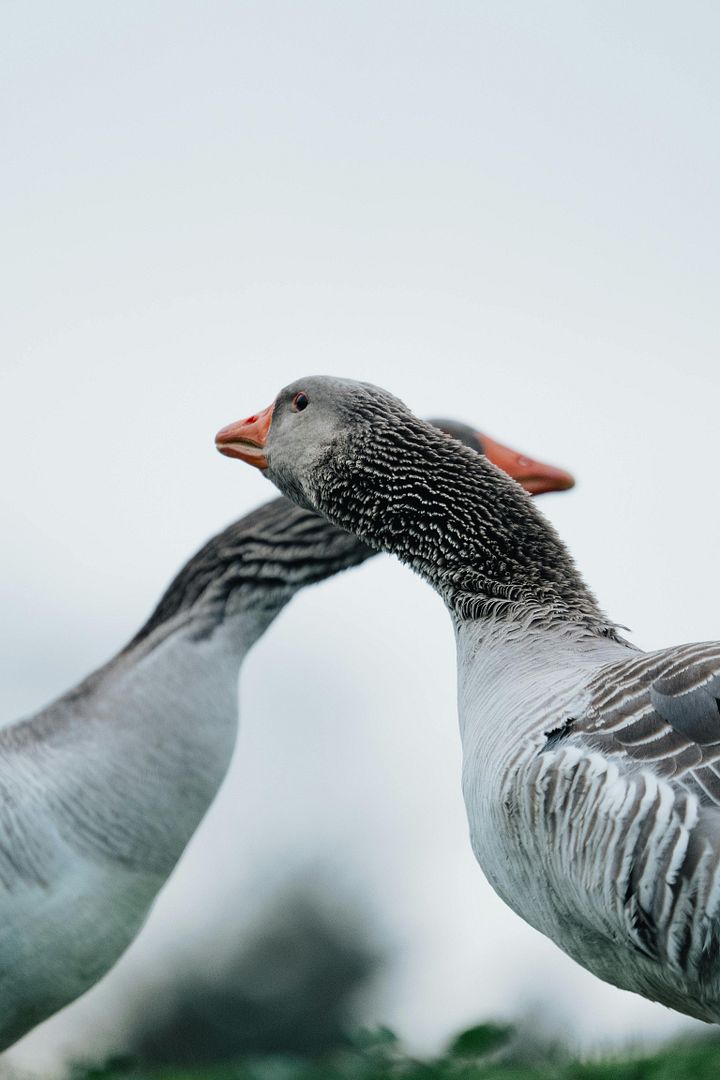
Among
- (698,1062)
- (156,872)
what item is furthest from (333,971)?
(698,1062)

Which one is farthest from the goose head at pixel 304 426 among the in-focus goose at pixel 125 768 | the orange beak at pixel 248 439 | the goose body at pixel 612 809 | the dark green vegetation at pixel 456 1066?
the dark green vegetation at pixel 456 1066

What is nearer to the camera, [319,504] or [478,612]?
[478,612]

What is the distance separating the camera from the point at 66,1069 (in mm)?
4621

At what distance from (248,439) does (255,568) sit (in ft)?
2.80

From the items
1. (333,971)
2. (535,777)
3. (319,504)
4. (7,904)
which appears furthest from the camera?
(333,971)

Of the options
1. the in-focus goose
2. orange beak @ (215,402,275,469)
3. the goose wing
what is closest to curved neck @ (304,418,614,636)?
orange beak @ (215,402,275,469)

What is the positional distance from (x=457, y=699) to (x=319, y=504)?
1.10m

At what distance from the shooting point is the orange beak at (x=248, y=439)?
5086mm

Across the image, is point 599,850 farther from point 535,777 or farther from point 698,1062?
point 698,1062

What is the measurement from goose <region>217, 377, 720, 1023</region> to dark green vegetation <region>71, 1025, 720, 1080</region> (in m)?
0.56

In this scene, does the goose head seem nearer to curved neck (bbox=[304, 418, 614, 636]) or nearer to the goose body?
curved neck (bbox=[304, 418, 614, 636])

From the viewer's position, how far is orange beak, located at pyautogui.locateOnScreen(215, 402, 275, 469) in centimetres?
509

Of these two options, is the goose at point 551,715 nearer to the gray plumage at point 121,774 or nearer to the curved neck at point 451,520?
the curved neck at point 451,520

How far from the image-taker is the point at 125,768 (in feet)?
16.3
